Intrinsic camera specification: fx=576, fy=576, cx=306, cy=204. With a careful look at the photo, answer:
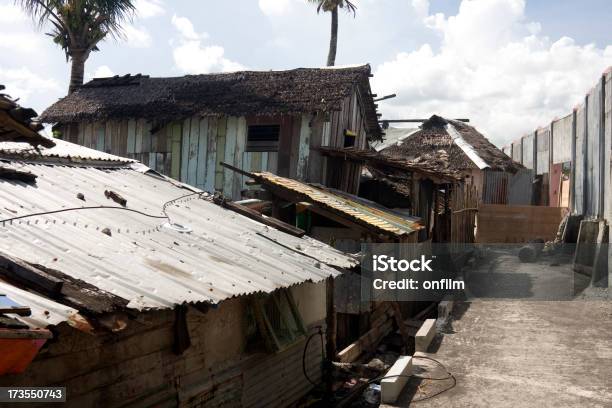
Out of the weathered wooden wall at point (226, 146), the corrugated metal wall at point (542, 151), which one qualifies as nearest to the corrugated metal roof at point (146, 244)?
the weathered wooden wall at point (226, 146)

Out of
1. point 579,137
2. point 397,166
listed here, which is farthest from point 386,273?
point 579,137

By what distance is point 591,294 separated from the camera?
12.9m

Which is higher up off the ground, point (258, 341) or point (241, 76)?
point (241, 76)

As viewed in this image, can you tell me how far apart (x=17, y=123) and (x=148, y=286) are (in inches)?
67.8

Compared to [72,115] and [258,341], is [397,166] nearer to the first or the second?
[258,341]

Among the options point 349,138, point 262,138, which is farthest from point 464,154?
point 262,138

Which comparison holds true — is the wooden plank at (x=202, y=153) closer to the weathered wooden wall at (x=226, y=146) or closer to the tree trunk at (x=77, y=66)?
the weathered wooden wall at (x=226, y=146)

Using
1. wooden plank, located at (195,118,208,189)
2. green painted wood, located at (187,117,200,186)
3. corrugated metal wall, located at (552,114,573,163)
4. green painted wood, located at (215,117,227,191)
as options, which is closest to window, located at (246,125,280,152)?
green painted wood, located at (215,117,227,191)

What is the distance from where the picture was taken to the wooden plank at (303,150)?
48.0 feet

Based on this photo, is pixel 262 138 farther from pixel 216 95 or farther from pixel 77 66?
pixel 77 66

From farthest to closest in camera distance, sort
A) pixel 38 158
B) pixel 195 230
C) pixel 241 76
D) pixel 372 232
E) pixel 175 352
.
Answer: pixel 241 76
pixel 372 232
pixel 38 158
pixel 195 230
pixel 175 352

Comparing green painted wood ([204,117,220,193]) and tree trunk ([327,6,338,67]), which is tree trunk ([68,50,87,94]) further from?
tree trunk ([327,6,338,67])

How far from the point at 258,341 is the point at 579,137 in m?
15.2

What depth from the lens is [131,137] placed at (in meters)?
16.7
